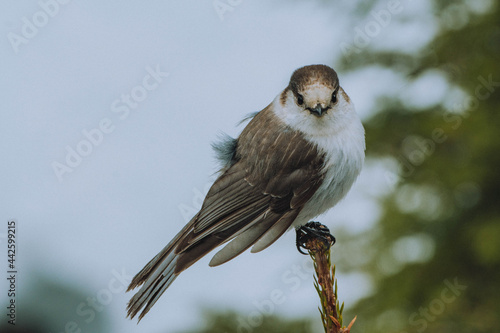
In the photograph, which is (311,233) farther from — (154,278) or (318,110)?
(154,278)

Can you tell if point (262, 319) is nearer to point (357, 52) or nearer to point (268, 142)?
point (268, 142)

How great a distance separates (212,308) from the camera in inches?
158

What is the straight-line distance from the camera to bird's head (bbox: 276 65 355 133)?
3107mm

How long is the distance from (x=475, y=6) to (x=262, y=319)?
3293 millimetres

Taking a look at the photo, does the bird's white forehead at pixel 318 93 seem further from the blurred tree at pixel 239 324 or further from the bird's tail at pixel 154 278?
the blurred tree at pixel 239 324

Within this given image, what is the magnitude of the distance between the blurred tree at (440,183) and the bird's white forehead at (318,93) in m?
1.98

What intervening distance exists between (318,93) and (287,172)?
49 centimetres

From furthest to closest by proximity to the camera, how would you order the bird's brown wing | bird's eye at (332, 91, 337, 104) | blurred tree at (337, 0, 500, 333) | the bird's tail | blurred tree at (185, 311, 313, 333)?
1. blurred tree at (337, 0, 500, 333)
2. blurred tree at (185, 311, 313, 333)
3. bird's eye at (332, 91, 337, 104)
4. the bird's brown wing
5. the bird's tail

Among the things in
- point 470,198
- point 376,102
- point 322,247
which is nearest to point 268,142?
Answer: point 322,247

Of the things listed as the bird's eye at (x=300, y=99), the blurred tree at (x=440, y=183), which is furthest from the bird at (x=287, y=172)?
the blurred tree at (x=440, y=183)

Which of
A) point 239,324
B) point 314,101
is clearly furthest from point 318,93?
point 239,324

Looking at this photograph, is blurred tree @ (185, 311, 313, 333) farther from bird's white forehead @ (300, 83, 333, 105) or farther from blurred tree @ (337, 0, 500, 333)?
bird's white forehead @ (300, 83, 333, 105)

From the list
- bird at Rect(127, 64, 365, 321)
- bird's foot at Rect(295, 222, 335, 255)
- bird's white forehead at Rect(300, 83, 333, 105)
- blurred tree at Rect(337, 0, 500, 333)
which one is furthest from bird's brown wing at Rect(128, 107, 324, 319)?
blurred tree at Rect(337, 0, 500, 333)

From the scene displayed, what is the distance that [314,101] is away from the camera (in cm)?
A: 311
